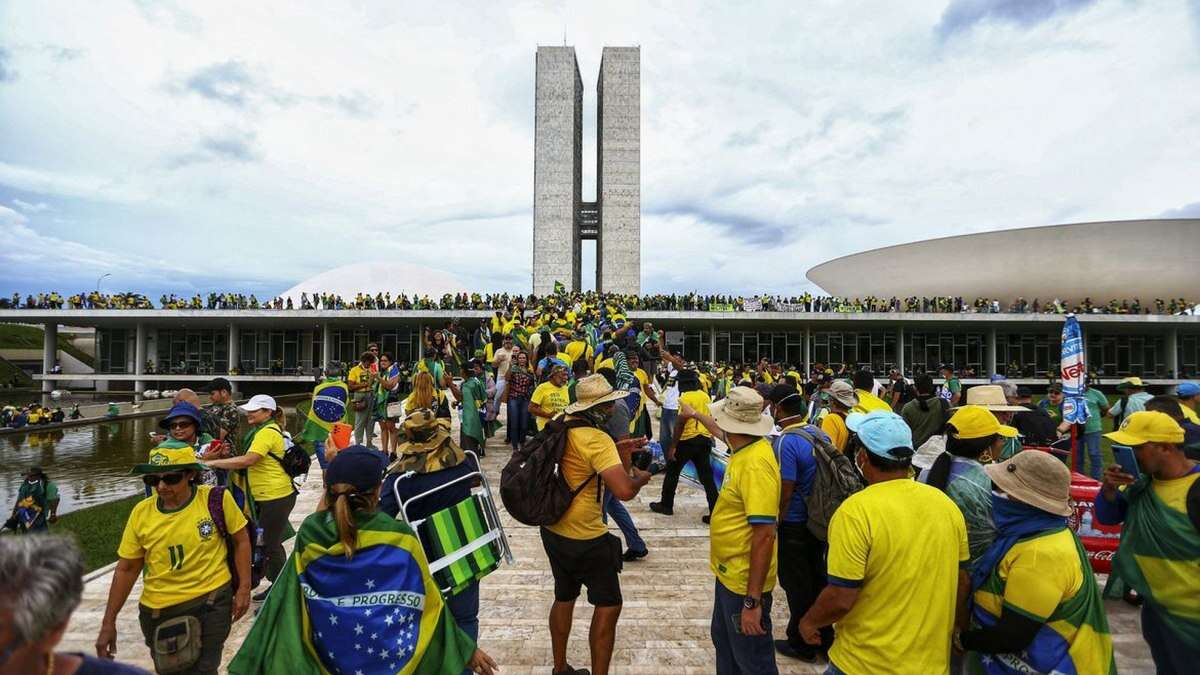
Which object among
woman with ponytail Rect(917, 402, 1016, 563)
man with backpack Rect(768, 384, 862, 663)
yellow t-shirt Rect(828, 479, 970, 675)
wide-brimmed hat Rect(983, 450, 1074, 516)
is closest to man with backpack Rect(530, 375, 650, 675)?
man with backpack Rect(768, 384, 862, 663)

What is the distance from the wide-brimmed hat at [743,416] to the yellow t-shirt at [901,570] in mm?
755

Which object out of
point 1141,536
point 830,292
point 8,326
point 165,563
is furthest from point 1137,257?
point 8,326

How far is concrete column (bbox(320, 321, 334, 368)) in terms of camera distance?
35.3 meters

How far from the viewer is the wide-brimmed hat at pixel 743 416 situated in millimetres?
2846

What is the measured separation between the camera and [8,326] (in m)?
56.2

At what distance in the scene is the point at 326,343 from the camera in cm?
3538

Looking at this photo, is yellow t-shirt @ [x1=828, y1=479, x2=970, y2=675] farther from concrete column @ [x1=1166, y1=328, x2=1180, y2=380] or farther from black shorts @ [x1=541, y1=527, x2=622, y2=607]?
concrete column @ [x1=1166, y1=328, x2=1180, y2=380]

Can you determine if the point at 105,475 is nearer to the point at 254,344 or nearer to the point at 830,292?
the point at 254,344

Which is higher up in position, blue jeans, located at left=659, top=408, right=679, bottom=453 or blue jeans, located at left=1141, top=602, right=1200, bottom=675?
blue jeans, located at left=659, top=408, right=679, bottom=453

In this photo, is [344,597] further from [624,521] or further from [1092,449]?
[1092,449]

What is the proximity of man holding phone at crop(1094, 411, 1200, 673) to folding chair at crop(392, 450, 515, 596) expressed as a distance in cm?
287

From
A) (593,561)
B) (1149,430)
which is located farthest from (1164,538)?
(593,561)

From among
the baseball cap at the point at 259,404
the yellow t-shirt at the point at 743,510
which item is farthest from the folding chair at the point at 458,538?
the baseball cap at the point at 259,404

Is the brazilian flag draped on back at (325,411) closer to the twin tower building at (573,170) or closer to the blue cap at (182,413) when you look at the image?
the blue cap at (182,413)
